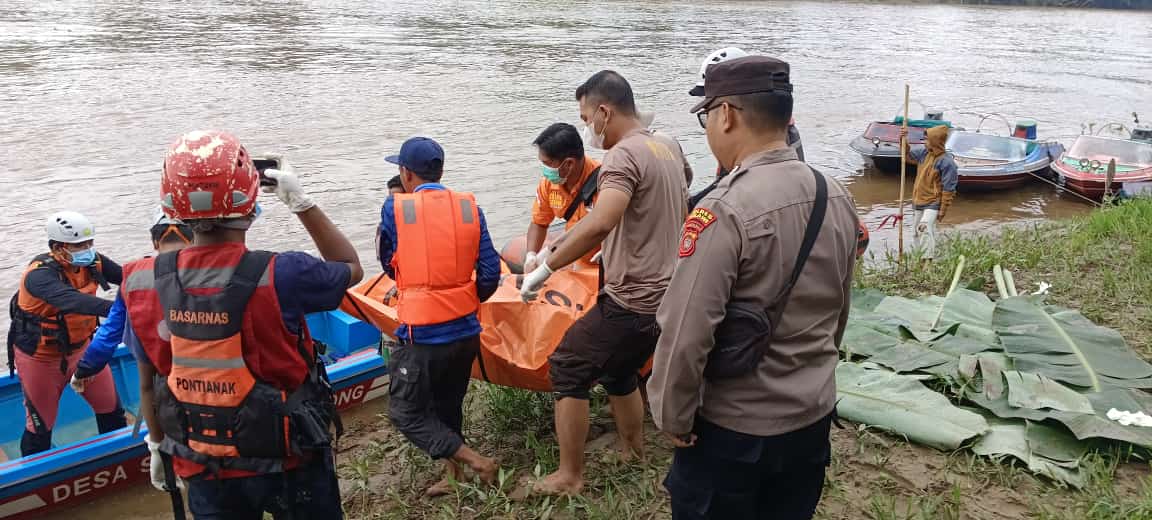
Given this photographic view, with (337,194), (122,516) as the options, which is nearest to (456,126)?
(337,194)

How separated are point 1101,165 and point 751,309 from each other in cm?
1624

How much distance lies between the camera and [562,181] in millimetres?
4457

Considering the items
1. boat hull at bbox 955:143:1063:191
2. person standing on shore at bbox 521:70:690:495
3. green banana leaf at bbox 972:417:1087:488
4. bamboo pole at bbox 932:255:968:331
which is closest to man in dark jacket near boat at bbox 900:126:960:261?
bamboo pole at bbox 932:255:968:331

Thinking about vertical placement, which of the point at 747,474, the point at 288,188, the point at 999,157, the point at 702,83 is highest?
the point at 702,83

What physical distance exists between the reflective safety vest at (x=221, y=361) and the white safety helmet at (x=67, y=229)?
2.98m

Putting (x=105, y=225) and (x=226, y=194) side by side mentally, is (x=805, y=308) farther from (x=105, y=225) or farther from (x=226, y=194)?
(x=105, y=225)

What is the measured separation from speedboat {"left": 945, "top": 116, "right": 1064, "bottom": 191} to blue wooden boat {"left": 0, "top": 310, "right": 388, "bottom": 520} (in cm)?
1265

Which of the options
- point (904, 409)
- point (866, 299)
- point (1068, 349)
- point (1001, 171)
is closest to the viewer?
point (904, 409)

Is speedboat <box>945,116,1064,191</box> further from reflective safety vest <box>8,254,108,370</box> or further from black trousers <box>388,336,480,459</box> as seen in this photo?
reflective safety vest <box>8,254,108,370</box>

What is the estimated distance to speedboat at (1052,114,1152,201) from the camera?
14820 mm

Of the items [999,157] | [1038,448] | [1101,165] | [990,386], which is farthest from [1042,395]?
[999,157]

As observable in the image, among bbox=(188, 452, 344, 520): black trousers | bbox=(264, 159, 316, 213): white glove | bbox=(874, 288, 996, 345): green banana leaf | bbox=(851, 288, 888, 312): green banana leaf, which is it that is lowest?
bbox=(851, 288, 888, 312): green banana leaf

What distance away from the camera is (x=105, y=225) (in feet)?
41.2

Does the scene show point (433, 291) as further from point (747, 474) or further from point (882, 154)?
point (882, 154)
